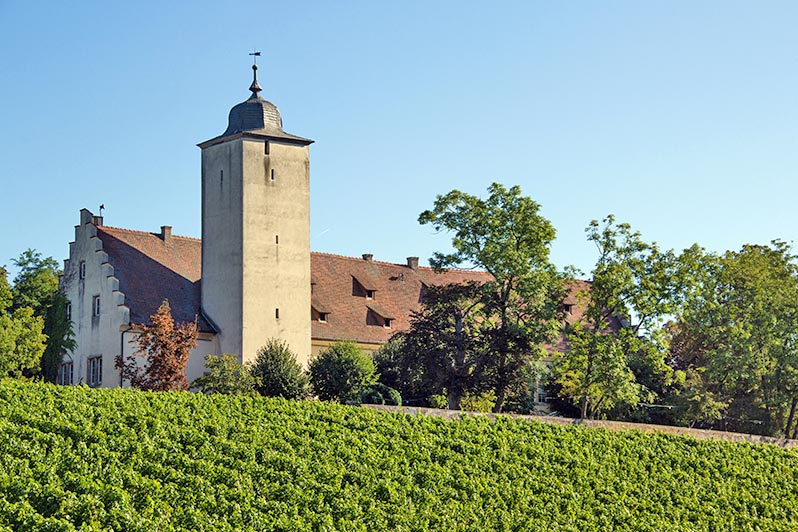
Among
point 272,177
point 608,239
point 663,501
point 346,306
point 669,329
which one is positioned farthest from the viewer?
point 669,329

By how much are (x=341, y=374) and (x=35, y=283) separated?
20.7m

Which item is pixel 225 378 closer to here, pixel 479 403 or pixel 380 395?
pixel 380 395

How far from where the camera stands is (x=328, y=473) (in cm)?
2775

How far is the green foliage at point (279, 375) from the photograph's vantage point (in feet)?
157

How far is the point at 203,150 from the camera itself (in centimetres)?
5400

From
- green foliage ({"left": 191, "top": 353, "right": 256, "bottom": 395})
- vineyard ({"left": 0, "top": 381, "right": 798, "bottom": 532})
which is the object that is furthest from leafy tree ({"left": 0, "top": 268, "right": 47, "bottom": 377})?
vineyard ({"left": 0, "top": 381, "right": 798, "bottom": 532})

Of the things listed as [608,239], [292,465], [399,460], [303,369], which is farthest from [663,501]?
[303,369]

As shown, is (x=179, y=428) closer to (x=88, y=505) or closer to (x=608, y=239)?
(x=88, y=505)

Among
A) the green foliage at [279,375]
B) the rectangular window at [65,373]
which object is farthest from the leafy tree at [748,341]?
the rectangular window at [65,373]

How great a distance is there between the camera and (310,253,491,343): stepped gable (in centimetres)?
5862

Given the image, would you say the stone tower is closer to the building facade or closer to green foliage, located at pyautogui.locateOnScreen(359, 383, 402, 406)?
the building facade

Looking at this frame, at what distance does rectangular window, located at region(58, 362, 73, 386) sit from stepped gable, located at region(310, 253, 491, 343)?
33.8 feet

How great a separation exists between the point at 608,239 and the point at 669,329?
63.9 ft

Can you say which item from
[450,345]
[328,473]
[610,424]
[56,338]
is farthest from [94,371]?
[328,473]
